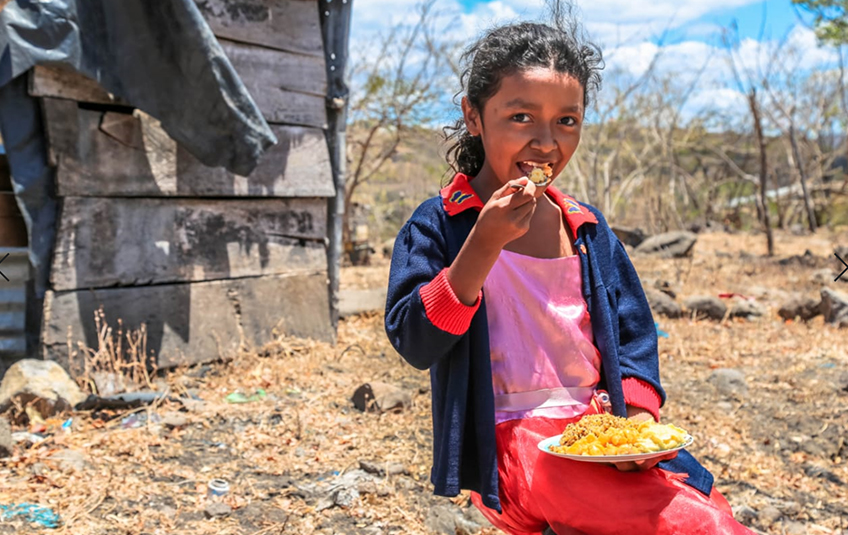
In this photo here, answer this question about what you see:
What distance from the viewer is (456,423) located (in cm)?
167

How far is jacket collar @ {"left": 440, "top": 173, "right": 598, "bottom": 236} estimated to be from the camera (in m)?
1.78

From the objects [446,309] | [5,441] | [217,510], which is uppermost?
[446,309]

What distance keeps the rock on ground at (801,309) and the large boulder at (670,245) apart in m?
4.26

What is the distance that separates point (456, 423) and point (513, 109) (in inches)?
28.6

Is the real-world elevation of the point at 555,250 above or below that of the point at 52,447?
above

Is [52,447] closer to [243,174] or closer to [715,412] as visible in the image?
[243,174]

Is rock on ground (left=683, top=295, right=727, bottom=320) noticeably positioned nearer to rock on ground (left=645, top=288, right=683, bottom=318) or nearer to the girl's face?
rock on ground (left=645, top=288, right=683, bottom=318)

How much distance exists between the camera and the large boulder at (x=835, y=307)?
6.84 m

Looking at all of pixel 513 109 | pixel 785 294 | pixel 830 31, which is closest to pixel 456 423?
pixel 513 109

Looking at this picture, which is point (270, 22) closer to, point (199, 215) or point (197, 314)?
point (199, 215)

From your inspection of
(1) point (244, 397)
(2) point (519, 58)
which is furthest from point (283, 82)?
(2) point (519, 58)

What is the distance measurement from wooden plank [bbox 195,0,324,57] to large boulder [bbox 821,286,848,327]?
5.15 metres

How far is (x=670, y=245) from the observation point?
40.0 ft

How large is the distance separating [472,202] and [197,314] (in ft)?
11.7
